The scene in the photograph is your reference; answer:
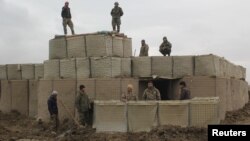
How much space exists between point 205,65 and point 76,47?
386 cm

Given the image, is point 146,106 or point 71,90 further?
point 71,90

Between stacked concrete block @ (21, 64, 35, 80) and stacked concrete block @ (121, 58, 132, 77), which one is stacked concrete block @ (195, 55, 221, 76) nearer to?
stacked concrete block @ (121, 58, 132, 77)

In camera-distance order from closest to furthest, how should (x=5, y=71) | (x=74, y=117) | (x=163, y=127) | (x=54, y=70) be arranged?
(x=163, y=127), (x=74, y=117), (x=54, y=70), (x=5, y=71)

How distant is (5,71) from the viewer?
711 inches

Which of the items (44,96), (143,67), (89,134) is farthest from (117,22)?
(89,134)

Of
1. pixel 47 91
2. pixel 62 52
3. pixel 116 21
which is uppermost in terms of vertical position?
pixel 116 21

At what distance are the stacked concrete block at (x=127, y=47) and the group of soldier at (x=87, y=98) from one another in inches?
68.5

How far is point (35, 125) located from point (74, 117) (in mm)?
1531

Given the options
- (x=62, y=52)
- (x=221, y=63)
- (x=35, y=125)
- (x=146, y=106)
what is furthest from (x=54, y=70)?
(x=221, y=63)

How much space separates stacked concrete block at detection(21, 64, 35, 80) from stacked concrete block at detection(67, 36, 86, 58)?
3.06m

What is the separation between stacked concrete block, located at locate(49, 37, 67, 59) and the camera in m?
14.8

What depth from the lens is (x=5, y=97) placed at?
57.2 ft

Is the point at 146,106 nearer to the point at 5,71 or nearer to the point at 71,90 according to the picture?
the point at 71,90

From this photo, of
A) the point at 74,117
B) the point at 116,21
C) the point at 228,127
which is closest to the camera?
the point at 228,127
